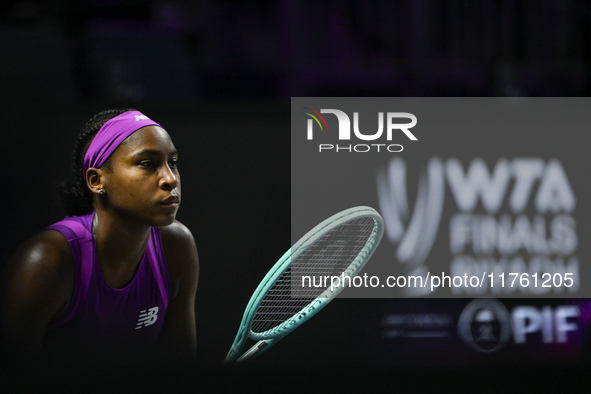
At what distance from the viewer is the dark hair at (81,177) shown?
1.41 metres

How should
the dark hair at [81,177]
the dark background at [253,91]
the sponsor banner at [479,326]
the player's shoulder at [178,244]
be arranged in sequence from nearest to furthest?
the dark background at [253,91] < the dark hair at [81,177] < the player's shoulder at [178,244] < the sponsor banner at [479,326]

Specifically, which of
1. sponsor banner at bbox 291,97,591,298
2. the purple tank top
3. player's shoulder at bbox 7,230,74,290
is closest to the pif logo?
sponsor banner at bbox 291,97,591,298

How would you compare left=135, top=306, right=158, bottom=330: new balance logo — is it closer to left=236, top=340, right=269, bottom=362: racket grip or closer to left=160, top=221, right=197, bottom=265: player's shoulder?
left=160, top=221, right=197, bottom=265: player's shoulder

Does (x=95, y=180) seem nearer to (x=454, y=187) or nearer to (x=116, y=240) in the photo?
(x=116, y=240)

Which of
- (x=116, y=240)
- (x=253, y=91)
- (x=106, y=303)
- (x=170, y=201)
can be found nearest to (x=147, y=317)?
(x=106, y=303)

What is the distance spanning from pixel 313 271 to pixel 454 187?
1.59ft

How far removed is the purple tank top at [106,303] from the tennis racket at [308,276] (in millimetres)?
222

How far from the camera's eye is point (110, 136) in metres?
1.35

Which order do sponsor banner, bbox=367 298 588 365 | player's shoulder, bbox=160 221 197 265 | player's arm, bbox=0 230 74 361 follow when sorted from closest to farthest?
player's arm, bbox=0 230 74 361, player's shoulder, bbox=160 221 197 265, sponsor banner, bbox=367 298 588 365

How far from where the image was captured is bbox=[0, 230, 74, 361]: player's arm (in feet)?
4.29

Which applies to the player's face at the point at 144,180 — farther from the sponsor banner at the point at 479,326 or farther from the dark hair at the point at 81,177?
the sponsor banner at the point at 479,326

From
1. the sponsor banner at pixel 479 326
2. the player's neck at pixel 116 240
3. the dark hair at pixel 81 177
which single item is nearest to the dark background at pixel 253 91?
the sponsor banner at pixel 479 326

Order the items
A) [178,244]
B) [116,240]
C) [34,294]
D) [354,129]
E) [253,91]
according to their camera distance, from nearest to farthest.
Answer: [34,294] → [116,240] → [178,244] → [354,129] → [253,91]

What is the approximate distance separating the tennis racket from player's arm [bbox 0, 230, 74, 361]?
444 millimetres
